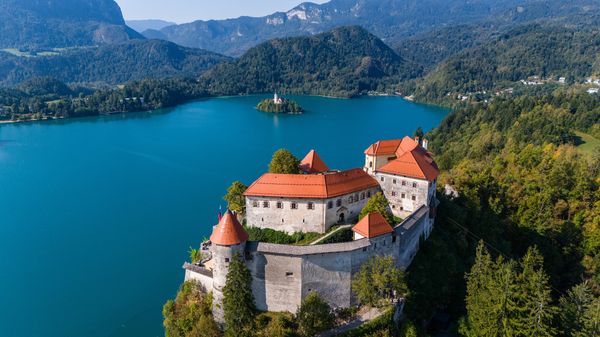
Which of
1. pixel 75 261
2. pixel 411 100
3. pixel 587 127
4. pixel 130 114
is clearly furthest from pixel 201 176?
pixel 411 100

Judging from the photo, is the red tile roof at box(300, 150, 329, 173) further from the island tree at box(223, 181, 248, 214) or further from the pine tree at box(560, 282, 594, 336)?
the pine tree at box(560, 282, 594, 336)

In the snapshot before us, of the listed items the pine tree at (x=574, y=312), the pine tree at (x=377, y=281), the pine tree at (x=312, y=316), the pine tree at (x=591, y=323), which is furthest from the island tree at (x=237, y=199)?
the pine tree at (x=591, y=323)

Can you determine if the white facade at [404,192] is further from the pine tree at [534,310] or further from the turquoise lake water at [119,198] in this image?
the turquoise lake water at [119,198]

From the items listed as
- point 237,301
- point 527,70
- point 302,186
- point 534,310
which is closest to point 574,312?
point 534,310

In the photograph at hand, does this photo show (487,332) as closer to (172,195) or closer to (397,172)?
(397,172)

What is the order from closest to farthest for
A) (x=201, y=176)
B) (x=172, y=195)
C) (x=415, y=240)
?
(x=415, y=240) → (x=172, y=195) → (x=201, y=176)

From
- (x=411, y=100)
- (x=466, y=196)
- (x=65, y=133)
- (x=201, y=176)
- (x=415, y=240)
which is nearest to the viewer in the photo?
(x=415, y=240)

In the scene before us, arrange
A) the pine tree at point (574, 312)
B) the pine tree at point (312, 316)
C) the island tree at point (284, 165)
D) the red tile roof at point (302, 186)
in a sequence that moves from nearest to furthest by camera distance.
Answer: the pine tree at point (312, 316), the pine tree at point (574, 312), the red tile roof at point (302, 186), the island tree at point (284, 165)
